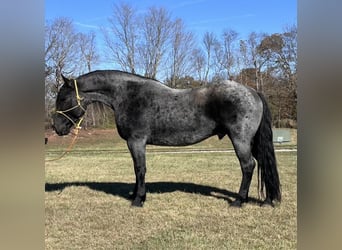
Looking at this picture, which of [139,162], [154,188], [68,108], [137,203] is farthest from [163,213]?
[68,108]

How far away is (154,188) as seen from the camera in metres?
4.67

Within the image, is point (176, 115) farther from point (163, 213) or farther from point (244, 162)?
point (163, 213)

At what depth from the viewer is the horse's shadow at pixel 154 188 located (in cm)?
430

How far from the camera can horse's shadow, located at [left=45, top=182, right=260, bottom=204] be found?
4.30 metres

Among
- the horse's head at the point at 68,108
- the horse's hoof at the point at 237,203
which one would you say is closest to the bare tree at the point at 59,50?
the horse's head at the point at 68,108

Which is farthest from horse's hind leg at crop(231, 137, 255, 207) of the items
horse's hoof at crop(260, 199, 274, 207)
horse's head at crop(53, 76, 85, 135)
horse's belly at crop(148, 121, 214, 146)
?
horse's head at crop(53, 76, 85, 135)

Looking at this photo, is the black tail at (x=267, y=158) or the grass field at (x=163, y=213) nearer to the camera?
the grass field at (x=163, y=213)

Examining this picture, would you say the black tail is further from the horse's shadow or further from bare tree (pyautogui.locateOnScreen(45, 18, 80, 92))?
bare tree (pyautogui.locateOnScreen(45, 18, 80, 92))

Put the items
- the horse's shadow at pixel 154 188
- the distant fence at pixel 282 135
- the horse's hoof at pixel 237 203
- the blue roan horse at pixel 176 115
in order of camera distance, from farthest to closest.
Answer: the distant fence at pixel 282 135
the horse's shadow at pixel 154 188
the horse's hoof at pixel 237 203
the blue roan horse at pixel 176 115

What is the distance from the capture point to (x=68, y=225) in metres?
3.24

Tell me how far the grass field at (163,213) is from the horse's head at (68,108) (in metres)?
0.82

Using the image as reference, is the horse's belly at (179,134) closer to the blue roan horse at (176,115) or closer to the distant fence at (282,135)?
the blue roan horse at (176,115)
